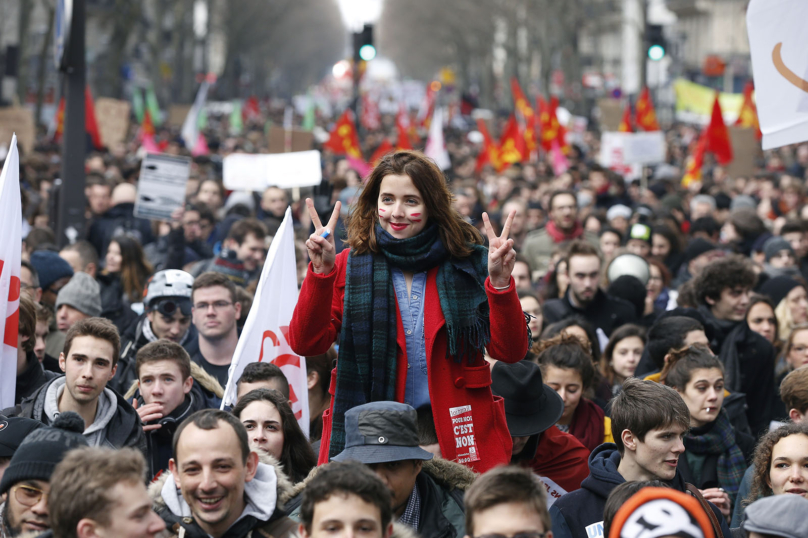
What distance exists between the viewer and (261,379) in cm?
519

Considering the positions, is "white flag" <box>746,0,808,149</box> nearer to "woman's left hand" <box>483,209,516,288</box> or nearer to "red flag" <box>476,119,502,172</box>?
"woman's left hand" <box>483,209,516,288</box>

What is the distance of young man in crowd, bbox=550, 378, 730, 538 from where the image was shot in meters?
4.05

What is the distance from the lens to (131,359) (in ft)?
20.0

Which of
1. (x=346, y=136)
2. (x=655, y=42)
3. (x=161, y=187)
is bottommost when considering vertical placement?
(x=161, y=187)

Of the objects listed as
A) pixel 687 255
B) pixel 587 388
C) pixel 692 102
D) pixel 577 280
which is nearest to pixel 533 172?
pixel 687 255

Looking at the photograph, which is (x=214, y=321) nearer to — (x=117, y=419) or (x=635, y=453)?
(x=117, y=419)

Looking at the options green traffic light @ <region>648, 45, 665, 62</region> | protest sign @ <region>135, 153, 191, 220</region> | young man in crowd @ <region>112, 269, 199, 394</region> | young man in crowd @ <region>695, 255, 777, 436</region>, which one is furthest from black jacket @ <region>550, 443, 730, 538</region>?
green traffic light @ <region>648, 45, 665, 62</region>

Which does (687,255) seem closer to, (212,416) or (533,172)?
(212,416)

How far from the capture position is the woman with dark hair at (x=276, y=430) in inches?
178

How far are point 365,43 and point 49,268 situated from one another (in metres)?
9.77

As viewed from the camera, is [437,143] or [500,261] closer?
[500,261]

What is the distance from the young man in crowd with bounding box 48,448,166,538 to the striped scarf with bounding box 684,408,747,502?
2960 millimetres

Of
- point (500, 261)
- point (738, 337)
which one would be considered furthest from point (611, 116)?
point (500, 261)

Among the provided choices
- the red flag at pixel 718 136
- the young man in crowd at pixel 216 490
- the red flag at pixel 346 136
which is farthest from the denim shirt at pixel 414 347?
the red flag at pixel 346 136
